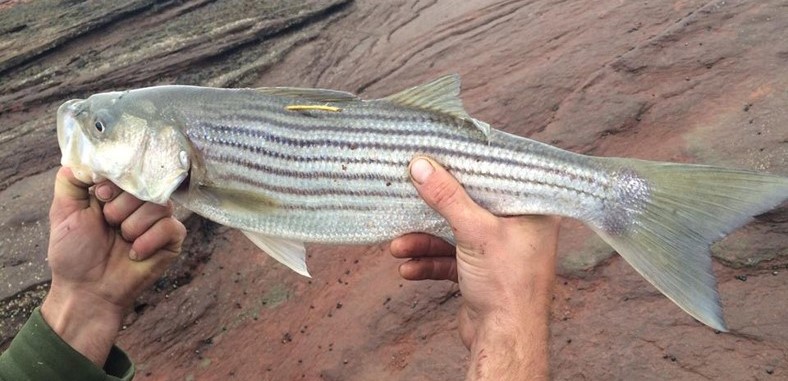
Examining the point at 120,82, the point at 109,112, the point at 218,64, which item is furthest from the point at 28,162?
the point at 109,112

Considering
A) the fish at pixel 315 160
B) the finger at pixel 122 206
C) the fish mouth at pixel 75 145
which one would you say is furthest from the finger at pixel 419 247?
the fish mouth at pixel 75 145

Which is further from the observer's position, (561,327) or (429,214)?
(561,327)

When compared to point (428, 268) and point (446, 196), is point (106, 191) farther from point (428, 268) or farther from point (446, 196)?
point (428, 268)

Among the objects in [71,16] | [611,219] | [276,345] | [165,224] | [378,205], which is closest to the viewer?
[611,219]

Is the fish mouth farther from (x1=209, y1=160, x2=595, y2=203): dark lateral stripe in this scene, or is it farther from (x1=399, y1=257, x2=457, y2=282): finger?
(x1=399, y1=257, x2=457, y2=282): finger

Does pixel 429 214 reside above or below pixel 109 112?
below

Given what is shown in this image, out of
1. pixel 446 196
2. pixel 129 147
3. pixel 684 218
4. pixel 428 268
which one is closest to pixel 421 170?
pixel 446 196

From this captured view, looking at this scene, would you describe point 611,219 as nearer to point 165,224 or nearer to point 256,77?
point 165,224
